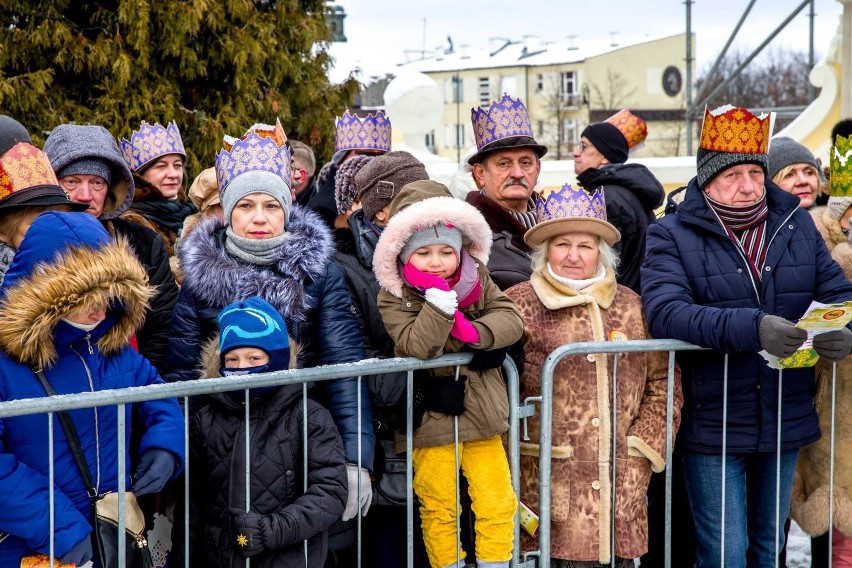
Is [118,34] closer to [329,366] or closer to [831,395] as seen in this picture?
[329,366]

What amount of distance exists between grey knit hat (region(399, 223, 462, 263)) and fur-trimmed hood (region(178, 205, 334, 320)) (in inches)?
13.3

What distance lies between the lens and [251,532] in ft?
10.6

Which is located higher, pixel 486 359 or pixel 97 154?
pixel 97 154

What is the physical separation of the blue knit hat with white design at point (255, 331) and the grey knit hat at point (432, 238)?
0.56 meters

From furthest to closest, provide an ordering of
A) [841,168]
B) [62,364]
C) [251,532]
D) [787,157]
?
[787,157] < [841,168] < [251,532] < [62,364]

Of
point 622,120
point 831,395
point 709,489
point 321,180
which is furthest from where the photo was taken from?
point 622,120

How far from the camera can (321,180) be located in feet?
20.3

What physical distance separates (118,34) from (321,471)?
252 inches

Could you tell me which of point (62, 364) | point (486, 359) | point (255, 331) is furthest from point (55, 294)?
point (486, 359)

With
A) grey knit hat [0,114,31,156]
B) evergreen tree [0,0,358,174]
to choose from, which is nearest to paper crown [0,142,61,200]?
grey knit hat [0,114,31,156]

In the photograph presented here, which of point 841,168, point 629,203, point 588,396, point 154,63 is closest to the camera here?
point 588,396

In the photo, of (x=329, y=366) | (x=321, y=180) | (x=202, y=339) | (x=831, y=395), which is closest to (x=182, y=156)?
(x=321, y=180)

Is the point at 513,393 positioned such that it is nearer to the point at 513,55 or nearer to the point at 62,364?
the point at 62,364

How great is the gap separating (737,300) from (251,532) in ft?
6.79
